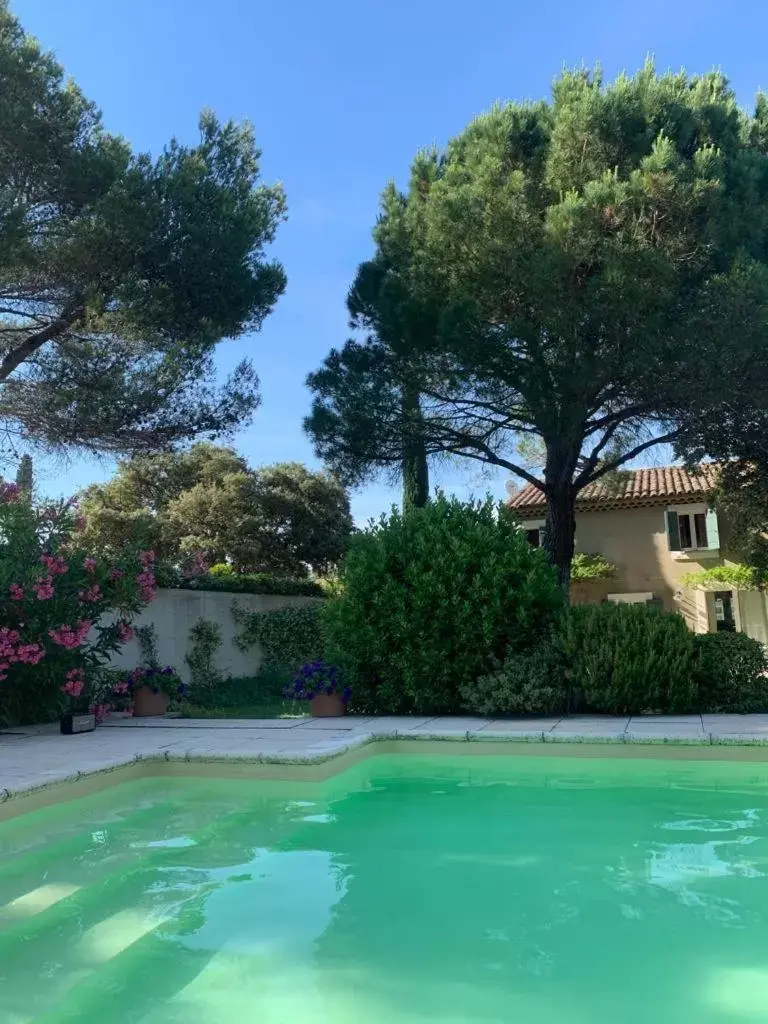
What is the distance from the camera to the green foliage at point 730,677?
9.60 meters

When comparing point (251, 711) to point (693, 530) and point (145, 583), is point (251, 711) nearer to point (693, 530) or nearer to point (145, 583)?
point (145, 583)

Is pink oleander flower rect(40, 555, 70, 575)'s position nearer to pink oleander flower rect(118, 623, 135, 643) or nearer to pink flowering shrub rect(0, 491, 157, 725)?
pink flowering shrub rect(0, 491, 157, 725)

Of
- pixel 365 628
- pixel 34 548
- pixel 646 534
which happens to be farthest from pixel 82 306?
pixel 646 534

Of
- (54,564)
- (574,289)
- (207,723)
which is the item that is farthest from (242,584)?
(574,289)

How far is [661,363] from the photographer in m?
14.0

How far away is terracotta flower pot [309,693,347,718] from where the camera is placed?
10.7 meters

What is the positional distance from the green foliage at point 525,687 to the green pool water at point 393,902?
2.26 metres

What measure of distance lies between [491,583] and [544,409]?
5561mm

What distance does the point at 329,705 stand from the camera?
10680 mm

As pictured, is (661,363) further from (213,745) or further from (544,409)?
(213,745)

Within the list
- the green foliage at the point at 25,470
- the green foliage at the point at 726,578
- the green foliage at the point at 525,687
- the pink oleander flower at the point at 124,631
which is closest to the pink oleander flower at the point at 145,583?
the pink oleander flower at the point at 124,631

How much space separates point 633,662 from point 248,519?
19.0m

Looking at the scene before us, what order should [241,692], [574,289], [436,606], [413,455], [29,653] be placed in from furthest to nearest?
[413,455], [241,692], [574,289], [436,606], [29,653]

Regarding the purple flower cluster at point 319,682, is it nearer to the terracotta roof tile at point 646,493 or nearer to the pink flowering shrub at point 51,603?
the pink flowering shrub at point 51,603
